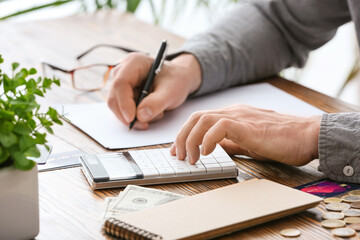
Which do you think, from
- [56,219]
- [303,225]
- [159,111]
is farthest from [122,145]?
[303,225]

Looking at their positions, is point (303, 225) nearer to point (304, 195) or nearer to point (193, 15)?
point (304, 195)

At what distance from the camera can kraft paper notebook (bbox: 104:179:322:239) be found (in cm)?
71

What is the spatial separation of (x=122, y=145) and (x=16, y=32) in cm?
81

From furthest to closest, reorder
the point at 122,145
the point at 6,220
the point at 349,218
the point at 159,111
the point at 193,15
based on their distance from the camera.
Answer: the point at 193,15 < the point at 159,111 < the point at 122,145 < the point at 349,218 < the point at 6,220

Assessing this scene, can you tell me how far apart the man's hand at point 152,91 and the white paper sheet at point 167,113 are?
3 cm

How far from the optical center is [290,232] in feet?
2.47

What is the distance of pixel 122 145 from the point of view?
1.04 m

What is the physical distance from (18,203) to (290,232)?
36cm

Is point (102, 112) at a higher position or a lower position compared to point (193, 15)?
higher

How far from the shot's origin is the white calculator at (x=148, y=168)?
34.2 inches

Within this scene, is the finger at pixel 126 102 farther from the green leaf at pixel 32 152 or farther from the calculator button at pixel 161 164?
the green leaf at pixel 32 152

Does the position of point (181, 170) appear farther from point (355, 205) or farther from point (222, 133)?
point (355, 205)

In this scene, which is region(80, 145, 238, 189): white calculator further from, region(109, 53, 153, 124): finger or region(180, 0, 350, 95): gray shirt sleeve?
region(180, 0, 350, 95): gray shirt sleeve

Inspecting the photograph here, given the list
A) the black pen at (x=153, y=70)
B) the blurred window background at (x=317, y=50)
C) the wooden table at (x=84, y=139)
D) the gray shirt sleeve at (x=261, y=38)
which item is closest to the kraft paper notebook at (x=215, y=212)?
the wooden table at (x=84, y=139)
